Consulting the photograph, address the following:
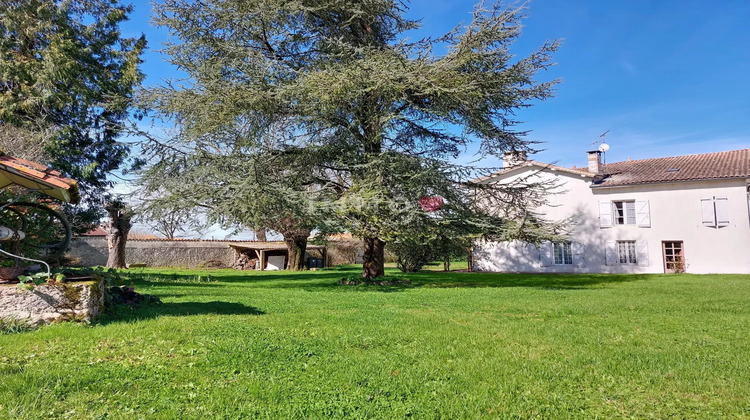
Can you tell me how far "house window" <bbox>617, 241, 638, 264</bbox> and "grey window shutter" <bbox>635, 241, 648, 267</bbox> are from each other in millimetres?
184

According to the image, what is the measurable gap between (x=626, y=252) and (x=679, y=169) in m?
4.98

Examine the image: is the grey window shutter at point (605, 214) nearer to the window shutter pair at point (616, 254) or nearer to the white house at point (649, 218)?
the white house at point (649, 218)

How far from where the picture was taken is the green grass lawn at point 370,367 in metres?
2.94

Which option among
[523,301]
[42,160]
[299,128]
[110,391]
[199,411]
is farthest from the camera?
[42,160]

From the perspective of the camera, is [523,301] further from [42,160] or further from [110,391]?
[42,160]

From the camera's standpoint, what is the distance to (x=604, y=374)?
12.2ft

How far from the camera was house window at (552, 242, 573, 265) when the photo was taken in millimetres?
24500

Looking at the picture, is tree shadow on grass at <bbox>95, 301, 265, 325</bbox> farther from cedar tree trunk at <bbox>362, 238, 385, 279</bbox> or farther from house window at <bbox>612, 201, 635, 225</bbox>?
house window at <bbox>612, 201, 635, 225</bbox>

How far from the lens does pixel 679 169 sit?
75.7ft

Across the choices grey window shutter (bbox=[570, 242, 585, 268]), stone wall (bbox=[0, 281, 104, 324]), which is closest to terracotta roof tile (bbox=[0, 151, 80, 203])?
stone wall (bbox=[0, 281, 104, 324])

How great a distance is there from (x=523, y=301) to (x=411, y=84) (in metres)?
5.89

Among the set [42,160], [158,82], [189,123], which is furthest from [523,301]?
[42,160]

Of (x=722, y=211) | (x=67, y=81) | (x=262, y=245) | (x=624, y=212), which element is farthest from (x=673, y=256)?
(x=67, y=81)

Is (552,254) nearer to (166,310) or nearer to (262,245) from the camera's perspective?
(262,245)
